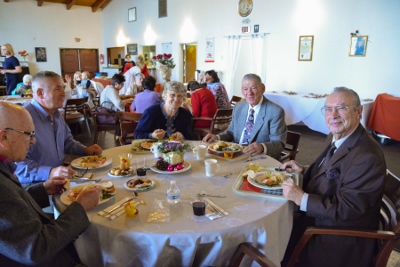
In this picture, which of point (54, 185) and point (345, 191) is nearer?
point (345, 191)

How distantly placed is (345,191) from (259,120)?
1.19 meters

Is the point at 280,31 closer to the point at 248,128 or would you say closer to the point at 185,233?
the point at 248,128

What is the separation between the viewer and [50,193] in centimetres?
152

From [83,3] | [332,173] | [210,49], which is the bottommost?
[332,173]

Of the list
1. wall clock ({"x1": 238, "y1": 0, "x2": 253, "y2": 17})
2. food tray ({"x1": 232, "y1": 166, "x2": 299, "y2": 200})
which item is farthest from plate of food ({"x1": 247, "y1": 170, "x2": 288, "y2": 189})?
wall clock ({"x1": 238, "y1": 0, "x2": 253, "y2": 17})

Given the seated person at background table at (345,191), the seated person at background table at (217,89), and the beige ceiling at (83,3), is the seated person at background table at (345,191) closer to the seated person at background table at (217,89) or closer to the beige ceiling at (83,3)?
the seated person at background table at (217,89)

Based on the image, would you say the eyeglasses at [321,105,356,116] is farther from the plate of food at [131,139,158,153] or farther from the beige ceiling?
the beige ceiling

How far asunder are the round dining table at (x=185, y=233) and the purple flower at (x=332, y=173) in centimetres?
26

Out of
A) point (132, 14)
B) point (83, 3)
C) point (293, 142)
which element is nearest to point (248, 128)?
point (293, 142)

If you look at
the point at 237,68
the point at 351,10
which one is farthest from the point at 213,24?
the point at 351,10

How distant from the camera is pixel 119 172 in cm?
171

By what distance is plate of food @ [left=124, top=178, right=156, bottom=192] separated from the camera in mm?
1518

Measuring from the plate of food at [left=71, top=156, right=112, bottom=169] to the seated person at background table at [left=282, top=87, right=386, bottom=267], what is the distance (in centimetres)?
112

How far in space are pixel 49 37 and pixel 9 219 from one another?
1316 cm
